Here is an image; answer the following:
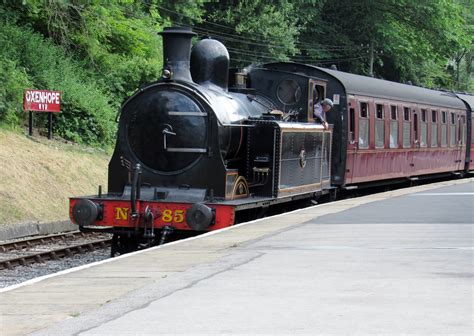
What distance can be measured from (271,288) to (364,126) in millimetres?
12126

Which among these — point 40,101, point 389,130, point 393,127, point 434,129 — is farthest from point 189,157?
point 434,129

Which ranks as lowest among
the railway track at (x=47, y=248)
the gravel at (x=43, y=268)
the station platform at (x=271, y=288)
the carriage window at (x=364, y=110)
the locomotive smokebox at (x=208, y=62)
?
the gravel at (x=43, y=268)

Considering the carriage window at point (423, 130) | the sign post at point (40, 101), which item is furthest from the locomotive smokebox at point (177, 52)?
the carriage window at point (423, 130)

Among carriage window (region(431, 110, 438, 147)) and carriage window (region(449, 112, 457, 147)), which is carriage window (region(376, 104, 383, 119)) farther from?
carriage window (region(449, 112, 457, 147))

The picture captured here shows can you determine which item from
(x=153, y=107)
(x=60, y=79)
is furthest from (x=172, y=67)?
(x=60, y=79)

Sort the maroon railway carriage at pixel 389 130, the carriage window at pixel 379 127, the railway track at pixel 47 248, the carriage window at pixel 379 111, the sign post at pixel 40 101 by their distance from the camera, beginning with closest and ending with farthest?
the railway track at pixel 47 248
the maroon railway carriage at pixel 389 130
the sign post at pixel 40 101
the carriage window at pixel 379 127
the carriage window at pixel 379 111

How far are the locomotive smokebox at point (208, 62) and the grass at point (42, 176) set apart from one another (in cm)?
490

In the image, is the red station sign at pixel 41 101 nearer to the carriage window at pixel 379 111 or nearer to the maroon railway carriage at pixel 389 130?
the maroon railway carriage at pixel 389 130

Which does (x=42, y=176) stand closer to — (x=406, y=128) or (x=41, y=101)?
(x=41, y=101)

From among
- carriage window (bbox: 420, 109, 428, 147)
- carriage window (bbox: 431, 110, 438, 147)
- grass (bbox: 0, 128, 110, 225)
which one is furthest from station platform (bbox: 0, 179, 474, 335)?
carriage window (bbox: 431, 110, 438, 147)

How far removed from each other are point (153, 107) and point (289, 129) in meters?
2.18

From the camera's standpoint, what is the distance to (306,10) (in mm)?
43781

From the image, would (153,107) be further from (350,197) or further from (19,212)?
(350,197)

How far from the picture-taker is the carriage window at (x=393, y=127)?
2247 centimetres
